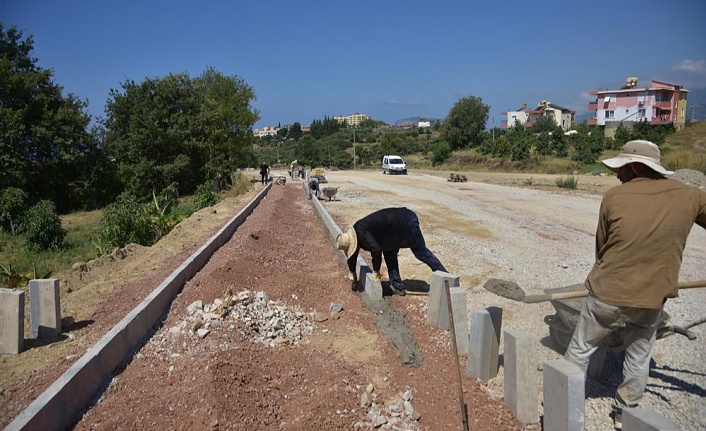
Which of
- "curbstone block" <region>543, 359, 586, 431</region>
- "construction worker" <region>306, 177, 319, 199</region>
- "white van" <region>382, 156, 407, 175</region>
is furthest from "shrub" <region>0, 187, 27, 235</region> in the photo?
"white van" <region>382, 156, 407, 175</region>

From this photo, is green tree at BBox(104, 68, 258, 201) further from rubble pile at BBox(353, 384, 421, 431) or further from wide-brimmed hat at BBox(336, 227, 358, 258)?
rubble pile at BBox(353, 384, 421, 431)

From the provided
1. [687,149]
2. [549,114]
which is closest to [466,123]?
[687,149]

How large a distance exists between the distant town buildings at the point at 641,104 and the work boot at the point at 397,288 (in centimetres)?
6067

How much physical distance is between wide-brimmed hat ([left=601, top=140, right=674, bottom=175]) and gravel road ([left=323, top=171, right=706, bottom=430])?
5.78 ft

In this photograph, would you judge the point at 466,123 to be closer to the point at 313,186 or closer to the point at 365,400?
the point at 313,186

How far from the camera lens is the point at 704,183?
16.2 meters

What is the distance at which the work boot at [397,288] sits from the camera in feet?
20.5

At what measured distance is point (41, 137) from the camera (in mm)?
24578

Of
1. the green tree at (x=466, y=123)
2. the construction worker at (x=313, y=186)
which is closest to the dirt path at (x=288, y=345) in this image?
the construction worker at (x=313, y=186)

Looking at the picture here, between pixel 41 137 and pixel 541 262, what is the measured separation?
83.0 ft

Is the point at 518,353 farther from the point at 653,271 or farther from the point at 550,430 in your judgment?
the point at 653,271

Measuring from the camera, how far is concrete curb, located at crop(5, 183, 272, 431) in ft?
10.4

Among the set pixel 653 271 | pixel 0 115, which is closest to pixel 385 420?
pixel 653 271

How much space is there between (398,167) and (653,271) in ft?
128
